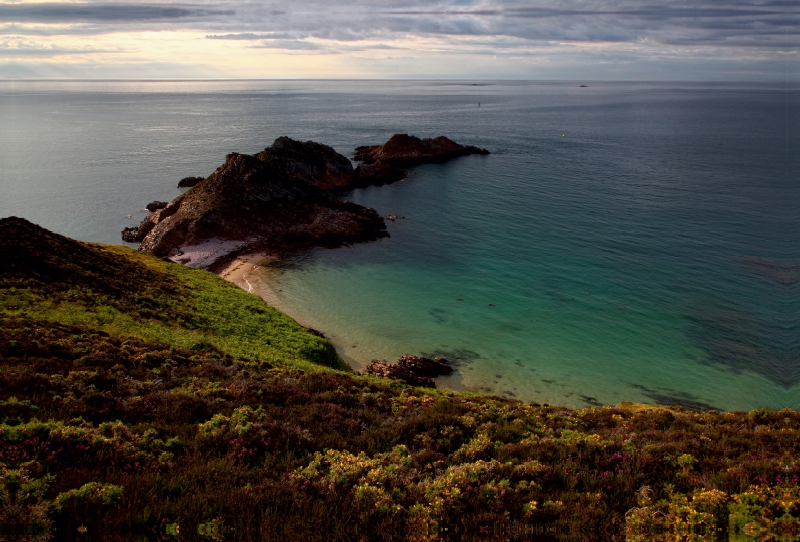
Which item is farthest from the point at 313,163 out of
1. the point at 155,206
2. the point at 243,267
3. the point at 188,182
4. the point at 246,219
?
the point at 243,267

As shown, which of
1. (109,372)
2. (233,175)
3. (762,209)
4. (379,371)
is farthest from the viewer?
(762,209)

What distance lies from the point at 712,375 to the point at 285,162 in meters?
78.1

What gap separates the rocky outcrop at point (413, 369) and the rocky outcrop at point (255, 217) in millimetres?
32838

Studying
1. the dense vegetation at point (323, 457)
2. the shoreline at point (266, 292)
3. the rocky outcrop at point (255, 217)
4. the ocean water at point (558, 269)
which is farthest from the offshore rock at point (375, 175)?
the dense vegetation at point (323, 457)

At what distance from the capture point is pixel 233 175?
74188 millimetres

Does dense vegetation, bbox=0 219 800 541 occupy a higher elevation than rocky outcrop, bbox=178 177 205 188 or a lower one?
lower

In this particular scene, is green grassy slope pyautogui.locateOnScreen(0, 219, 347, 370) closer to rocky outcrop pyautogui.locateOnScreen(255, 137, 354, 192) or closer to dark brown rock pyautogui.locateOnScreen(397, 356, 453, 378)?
dark brown rock pyautogui.locateOnScreen(397, 356, 453, 378)

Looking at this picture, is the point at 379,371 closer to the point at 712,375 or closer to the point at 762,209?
the point at 712,375

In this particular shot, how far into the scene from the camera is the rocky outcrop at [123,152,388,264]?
6600 centimetres

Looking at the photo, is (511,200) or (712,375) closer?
(712,375)

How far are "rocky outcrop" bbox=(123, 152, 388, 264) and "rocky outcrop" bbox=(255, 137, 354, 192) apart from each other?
56.7 feet

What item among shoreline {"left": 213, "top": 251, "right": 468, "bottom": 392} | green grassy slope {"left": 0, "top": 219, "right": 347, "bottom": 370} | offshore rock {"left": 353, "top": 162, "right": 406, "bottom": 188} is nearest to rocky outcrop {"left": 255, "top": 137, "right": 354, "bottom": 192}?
offshore rock {"left": 353, "top": 162, "right": 406, "bottom": 188}

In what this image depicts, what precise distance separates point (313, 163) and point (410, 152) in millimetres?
36224

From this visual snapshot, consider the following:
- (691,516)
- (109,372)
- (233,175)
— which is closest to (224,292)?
(109,372)
